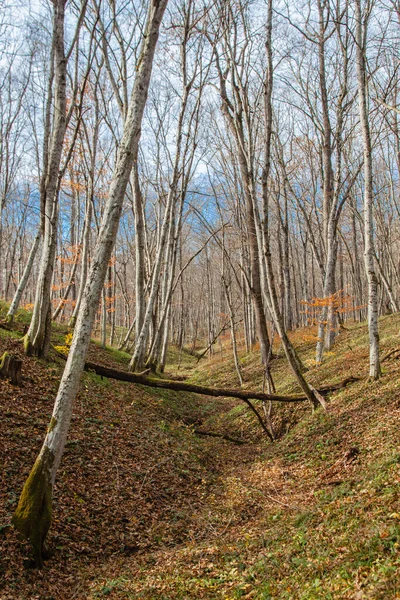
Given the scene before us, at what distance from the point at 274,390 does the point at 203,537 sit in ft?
19.5

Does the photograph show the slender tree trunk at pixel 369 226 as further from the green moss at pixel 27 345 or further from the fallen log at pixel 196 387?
the green moss at pixel 27 345

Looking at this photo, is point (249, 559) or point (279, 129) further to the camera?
point (279, 129)

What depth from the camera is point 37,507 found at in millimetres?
4133

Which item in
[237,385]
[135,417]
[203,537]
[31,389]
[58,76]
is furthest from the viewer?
[237,385]

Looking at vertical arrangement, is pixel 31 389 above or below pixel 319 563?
above

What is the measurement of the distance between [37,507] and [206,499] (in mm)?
2903

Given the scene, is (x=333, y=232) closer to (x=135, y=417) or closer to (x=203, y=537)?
(x=135, y=417)

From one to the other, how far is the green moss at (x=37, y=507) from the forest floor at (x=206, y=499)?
127 mm

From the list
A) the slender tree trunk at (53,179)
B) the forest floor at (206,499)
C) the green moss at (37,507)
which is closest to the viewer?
the forest floor at (206,499)

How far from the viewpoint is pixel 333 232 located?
12203mm

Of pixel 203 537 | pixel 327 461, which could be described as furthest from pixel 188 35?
pixel 203 537

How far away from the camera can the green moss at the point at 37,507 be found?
404 cm

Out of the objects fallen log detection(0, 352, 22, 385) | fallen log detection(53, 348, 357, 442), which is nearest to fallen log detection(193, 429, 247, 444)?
fallen log detection(53, 348, 357, 442)

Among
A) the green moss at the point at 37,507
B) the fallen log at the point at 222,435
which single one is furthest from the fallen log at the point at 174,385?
the green moss at the point at 37,507
